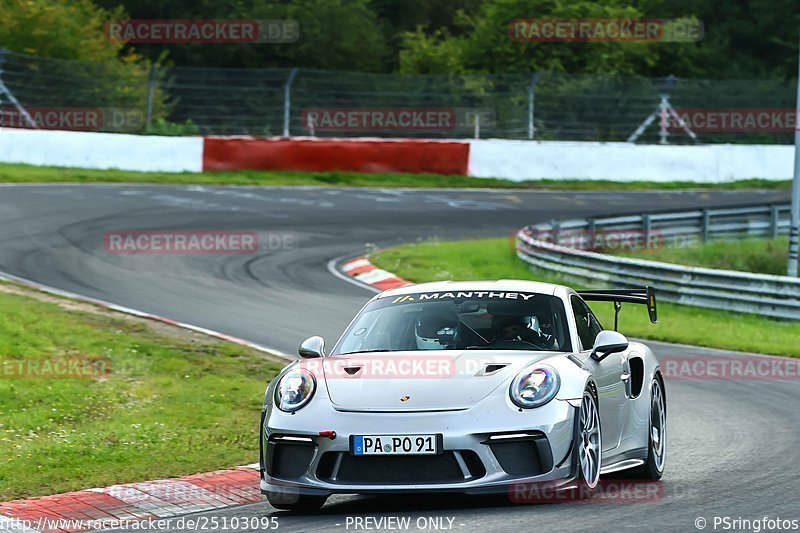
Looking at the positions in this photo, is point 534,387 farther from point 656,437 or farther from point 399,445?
point 656,437

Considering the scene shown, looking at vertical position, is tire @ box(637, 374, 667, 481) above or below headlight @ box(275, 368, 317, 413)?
below

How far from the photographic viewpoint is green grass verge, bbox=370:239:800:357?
17.8 meters

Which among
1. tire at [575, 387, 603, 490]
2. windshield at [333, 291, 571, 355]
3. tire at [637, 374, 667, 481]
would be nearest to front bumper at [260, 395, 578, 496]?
tire at [575, 387, 603, 490]

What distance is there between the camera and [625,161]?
35.7 m

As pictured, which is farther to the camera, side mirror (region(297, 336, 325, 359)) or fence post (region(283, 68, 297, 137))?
fence post (region(283, 68, 297, 137))

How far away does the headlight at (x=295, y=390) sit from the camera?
7520mm

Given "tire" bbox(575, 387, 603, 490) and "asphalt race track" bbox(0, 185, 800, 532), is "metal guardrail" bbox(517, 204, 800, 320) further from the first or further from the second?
"tire" bbox(575, 387, 603, 490)

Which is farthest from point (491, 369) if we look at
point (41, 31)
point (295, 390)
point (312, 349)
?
point (41, 31)

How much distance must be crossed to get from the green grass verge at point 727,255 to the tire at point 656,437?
1625 centimetres

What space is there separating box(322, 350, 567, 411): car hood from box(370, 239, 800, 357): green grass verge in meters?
9.91

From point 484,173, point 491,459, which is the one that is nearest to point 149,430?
point 491,459

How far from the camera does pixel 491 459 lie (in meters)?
7.09

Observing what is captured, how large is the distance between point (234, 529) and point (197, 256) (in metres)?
15.3

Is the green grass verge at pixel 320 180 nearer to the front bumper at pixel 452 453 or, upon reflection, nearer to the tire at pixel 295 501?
the tire at pixel 295 501
